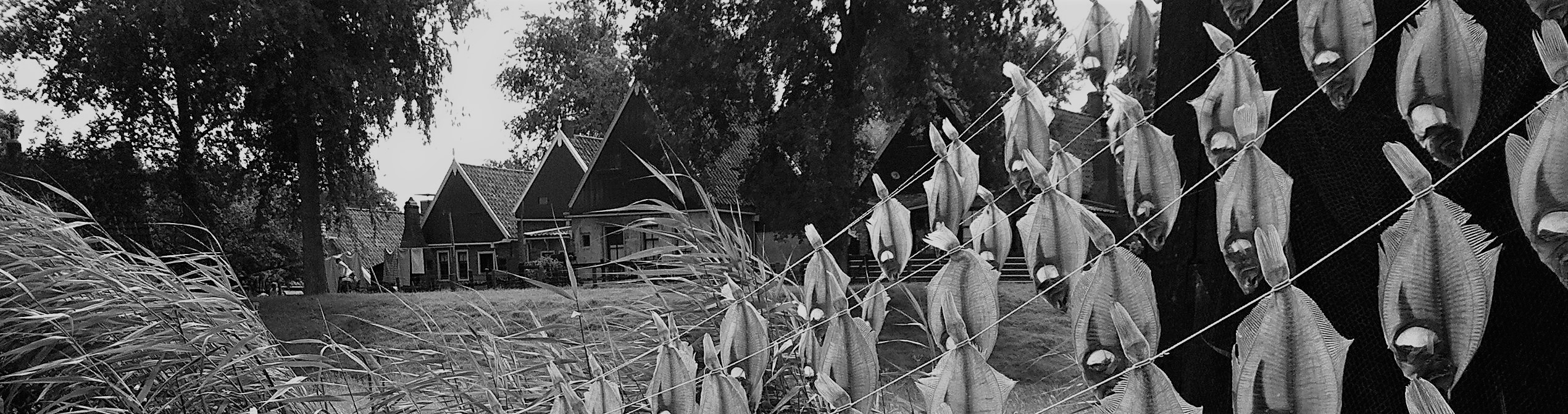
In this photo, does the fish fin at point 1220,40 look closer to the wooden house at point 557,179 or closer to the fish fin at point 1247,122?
the fish fin at point 1247,122

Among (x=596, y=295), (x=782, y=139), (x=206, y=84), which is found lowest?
(x=596, y=295)

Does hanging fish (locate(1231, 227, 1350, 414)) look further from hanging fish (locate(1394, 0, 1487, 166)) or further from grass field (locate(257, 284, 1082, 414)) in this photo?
grass field (locate(257, 284, 1082, 414))

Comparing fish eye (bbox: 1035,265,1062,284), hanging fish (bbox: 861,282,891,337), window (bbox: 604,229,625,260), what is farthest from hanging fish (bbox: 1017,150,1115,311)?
window (bbox: 604,229,625,260)

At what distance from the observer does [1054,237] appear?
129 centimetres

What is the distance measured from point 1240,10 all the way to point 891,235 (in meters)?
0.56

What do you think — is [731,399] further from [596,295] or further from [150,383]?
[596,295]

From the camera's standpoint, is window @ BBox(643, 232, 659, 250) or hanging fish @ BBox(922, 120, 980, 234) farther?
window @ BBox(643, 232, 659, 250)

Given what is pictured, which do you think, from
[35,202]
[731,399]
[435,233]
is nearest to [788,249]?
[35,202]

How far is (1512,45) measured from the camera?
1145 millimetres

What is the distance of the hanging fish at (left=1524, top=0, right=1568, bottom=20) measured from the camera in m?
0.97

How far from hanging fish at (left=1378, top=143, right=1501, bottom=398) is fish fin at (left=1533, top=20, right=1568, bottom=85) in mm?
119

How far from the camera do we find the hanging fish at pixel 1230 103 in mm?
1168

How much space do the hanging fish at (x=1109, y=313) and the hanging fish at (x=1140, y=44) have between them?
535mm

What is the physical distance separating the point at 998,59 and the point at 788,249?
16.1 ft
